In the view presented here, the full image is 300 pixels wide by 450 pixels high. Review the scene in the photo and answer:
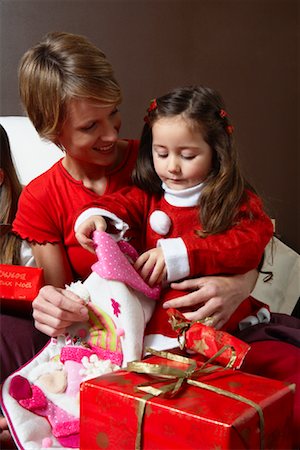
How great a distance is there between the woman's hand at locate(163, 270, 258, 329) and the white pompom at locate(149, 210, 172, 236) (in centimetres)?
12

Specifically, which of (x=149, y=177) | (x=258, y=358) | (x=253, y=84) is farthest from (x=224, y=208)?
(x=253, y=84)

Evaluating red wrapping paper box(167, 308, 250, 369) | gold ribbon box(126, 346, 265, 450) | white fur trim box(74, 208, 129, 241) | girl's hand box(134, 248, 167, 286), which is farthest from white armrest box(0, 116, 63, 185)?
gold ribbon box(126, 346, 265, 450)

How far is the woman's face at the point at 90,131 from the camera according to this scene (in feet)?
4.91

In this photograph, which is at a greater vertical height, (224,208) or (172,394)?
(224,208)

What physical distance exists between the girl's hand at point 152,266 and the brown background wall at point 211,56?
1.14m

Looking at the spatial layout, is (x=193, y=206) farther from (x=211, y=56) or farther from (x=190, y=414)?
(x=211, y=56)

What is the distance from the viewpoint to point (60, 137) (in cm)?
156

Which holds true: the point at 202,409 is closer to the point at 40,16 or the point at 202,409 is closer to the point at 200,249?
the point at 200,249

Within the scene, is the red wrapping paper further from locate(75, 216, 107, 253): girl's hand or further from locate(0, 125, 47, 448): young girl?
locate(0, 125, 47, 448): young girl

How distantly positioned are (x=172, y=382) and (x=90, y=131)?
62 cm

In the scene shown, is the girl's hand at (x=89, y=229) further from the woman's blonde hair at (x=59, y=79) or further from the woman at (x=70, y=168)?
the woman's blonde hair at (x=59, y=79)

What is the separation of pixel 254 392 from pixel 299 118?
166 centimetres

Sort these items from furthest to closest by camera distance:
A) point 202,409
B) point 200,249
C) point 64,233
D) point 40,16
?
point 40,16, point 64,233, point 200,249, point 202,409

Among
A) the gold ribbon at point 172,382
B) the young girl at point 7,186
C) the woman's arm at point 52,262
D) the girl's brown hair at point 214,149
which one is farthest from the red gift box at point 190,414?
the young girl at point 7,186
